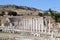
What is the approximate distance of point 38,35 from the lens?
2955 cm

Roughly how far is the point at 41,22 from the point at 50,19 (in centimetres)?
405

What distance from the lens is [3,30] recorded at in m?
33.9

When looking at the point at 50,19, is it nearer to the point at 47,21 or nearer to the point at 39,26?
the point at 47,21

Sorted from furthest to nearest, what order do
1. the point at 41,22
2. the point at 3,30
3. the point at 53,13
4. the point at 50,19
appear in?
the point at 53,13 → the point at 50,19 → the point at 41,22 → the point at 3,30

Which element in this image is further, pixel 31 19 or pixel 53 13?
pixel 53 13

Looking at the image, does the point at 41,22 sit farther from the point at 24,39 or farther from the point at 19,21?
the point at 24,39

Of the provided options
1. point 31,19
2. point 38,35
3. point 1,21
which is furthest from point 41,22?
point 38,35

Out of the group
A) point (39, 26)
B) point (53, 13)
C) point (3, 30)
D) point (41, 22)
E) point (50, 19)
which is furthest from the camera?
point (53, 13)

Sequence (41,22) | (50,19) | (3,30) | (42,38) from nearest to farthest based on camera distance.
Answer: (42,38) < (3,30) < (41,22) < (50,19)

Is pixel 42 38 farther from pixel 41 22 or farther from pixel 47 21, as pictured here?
pixel 47 21

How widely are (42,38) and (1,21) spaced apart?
692 inches

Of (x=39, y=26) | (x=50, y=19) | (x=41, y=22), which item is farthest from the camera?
(x=50, y=19)

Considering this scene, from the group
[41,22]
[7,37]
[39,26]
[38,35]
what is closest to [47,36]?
[38,35]

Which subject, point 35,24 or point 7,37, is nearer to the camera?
point 7,37
